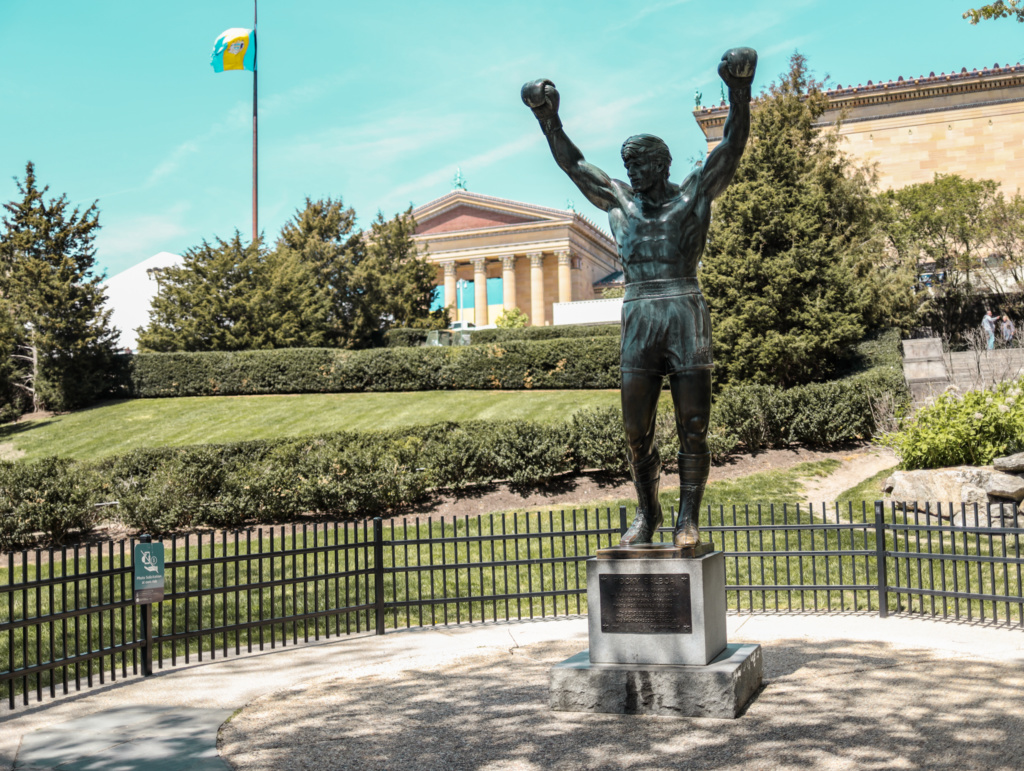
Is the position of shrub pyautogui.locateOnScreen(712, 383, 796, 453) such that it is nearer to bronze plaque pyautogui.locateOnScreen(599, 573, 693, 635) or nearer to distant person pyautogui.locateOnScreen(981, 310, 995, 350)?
distant person pyautogui.locateOnScreen(981, 310, 995, 350)

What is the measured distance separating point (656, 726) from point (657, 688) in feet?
0.91

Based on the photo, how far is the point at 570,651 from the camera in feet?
24.8

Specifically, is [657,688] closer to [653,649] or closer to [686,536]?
[653,649]

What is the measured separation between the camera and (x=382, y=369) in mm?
29016

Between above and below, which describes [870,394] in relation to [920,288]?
below

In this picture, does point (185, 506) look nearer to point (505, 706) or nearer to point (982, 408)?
point (505, 706)

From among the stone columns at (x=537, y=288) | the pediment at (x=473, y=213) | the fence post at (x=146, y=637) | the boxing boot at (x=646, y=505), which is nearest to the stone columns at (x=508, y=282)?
the stone columns at (x=537, y=288)

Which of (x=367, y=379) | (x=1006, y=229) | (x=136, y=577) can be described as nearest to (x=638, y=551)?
(x=136, y=577)

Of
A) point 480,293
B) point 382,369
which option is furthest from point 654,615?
point 480,293

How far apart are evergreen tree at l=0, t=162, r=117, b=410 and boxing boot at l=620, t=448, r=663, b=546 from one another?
2784 centimetres

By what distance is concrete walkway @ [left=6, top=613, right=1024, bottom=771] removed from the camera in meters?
4.73

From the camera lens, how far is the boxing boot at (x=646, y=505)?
5.94 metres

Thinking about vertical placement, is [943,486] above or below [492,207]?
below

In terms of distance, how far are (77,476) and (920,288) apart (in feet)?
78.4
